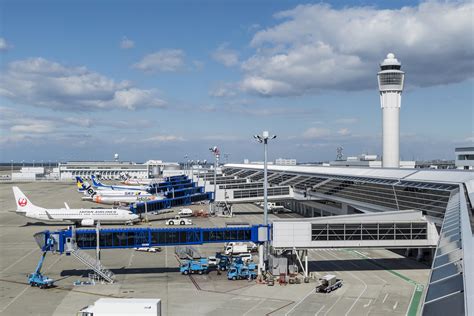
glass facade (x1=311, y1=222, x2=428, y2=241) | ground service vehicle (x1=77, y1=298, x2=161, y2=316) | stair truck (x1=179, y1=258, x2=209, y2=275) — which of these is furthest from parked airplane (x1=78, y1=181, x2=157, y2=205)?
ground service vehicle (x1=77, y1=298, x2=161, y2=316)

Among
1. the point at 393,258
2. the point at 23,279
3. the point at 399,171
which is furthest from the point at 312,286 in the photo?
the point at 399,171

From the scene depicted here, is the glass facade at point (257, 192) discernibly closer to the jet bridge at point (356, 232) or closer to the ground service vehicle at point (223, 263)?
the jet bridge at point (356, 232)

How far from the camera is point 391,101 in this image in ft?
368

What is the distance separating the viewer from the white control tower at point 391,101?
112188 mm

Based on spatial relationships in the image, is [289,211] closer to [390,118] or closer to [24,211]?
[390,118]

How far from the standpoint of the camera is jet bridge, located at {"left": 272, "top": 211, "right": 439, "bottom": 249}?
157 feet

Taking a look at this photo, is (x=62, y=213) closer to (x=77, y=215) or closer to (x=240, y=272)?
(x=77, y=215)

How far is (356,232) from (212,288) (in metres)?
16.3

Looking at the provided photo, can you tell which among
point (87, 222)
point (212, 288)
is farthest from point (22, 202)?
point (212, 288)

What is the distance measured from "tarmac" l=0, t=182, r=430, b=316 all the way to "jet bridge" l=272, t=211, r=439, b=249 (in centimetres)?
324

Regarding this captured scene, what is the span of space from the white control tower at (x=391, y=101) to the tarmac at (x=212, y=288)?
56.3 metres

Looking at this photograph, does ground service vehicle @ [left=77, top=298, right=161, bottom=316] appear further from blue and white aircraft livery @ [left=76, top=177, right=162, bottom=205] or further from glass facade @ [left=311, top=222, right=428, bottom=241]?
blue and white aircraft livery @ [left=76, top=177, right=162, bottom=205]

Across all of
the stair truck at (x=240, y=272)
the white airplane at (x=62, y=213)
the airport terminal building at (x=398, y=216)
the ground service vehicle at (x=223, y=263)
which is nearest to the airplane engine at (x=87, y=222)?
the white airplane at (x=62, y=213)

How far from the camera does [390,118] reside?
112m
